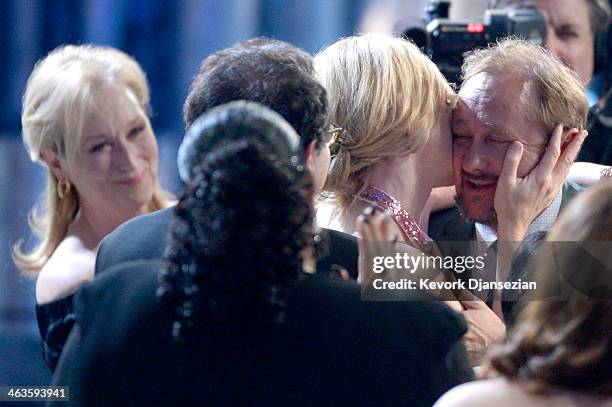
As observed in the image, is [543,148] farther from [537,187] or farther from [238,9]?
[238,9]

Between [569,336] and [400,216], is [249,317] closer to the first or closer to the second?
[569,336]

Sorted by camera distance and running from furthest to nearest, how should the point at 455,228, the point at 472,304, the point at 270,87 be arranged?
the point at 455,228 → the point at 472,304 → the point at 270,87

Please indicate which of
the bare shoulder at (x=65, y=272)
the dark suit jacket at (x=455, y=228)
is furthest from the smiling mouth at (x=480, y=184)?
the bare shoulder at (x=65, y=272)

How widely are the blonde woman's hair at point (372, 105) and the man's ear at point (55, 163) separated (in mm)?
863

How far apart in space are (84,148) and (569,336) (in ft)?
4.84

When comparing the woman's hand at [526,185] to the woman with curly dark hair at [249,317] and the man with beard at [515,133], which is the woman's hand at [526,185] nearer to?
the man with beard at [515,133]

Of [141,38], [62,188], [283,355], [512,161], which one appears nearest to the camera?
[283,355]

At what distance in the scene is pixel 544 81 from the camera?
1689 millimetres

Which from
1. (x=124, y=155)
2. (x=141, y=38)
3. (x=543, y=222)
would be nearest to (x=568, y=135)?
(x=543, y=222)

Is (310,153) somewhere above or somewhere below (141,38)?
above

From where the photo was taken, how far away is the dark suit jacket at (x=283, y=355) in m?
1.10

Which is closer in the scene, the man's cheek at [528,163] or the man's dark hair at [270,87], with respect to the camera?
the man's dark hair at [270,87]

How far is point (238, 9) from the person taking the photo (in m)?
3.17

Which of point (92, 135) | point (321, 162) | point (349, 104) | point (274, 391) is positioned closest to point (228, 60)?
point (321, 162)
